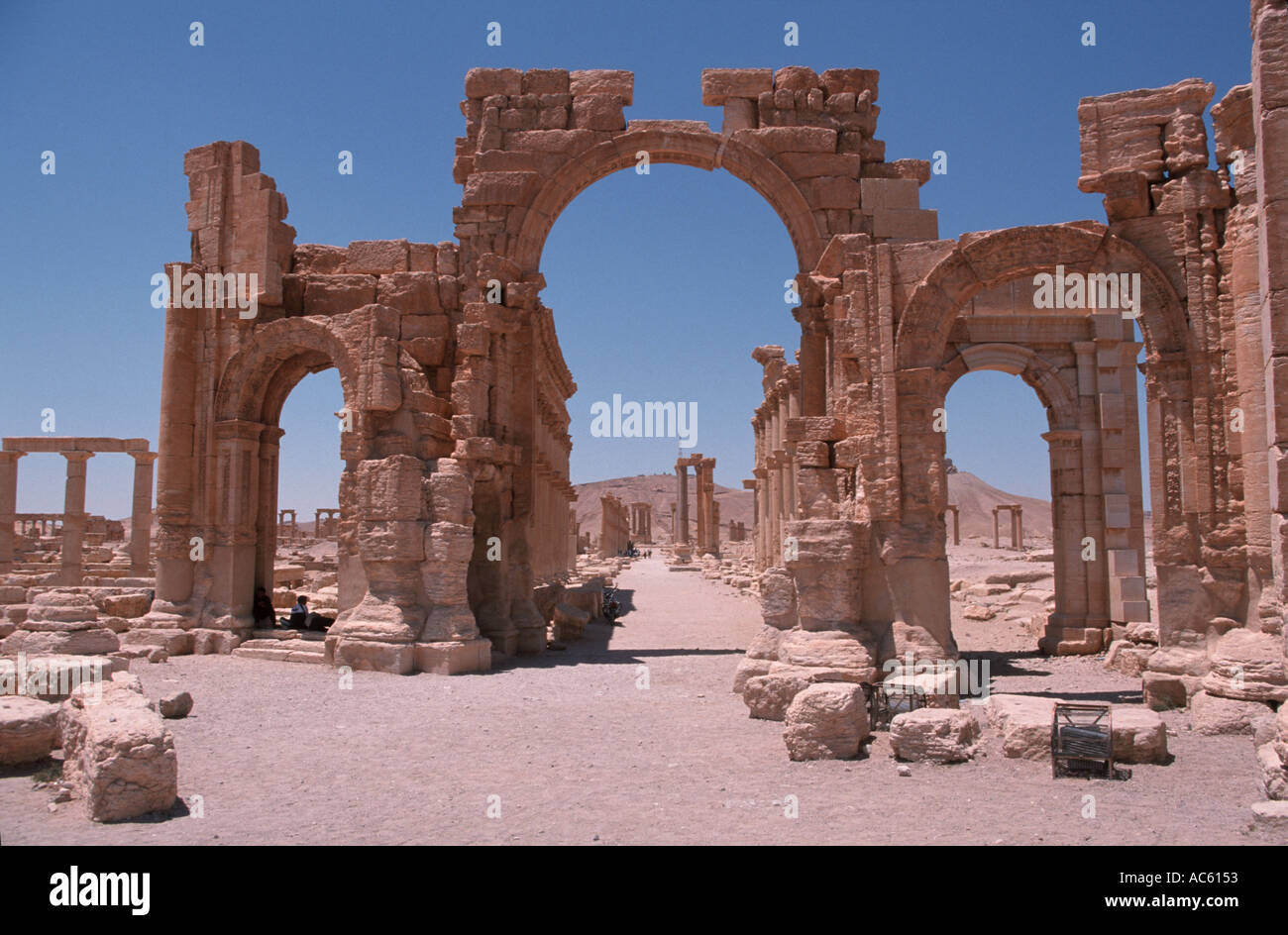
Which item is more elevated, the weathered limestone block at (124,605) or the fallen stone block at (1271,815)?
the weathered limestone block at (124,605)

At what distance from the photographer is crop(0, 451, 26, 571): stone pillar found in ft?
73.4

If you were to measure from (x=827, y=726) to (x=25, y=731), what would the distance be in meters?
5.47

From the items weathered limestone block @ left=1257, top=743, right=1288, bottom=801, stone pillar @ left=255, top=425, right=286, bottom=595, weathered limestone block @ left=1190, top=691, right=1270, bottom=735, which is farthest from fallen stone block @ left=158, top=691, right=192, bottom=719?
weathered limestone block @ left=1190, top=691, right=1270, bottom=735

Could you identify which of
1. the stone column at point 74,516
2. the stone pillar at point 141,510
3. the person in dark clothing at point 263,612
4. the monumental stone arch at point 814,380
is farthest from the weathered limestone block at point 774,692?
the stone pillar at point 141,510

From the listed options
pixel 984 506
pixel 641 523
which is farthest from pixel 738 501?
pixel 641 523

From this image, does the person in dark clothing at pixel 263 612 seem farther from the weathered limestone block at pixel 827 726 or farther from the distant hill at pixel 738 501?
the distant hill at pixel 738 501

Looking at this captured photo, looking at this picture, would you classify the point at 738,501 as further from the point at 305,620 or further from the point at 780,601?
the point at 780,601

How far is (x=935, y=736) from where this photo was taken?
623cm

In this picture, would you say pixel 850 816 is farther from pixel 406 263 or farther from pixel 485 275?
pixel 406 263

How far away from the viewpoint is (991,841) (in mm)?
4574

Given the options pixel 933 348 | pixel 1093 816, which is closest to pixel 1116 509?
pixel 933 348

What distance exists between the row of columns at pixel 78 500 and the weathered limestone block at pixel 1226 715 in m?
23.0

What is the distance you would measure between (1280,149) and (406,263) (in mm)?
10562

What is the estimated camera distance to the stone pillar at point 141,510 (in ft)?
74.5
